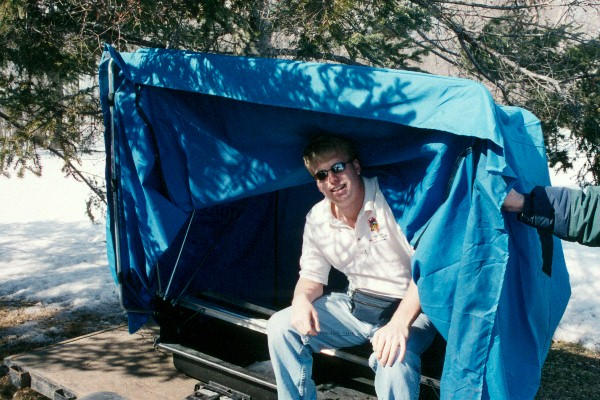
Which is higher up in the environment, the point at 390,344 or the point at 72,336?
the point at 390,344

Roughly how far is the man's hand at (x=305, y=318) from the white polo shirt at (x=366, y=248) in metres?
0.21

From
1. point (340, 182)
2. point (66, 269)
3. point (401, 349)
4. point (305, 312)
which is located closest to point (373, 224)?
point (340, 182)

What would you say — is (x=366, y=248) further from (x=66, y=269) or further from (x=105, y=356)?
(x=66, y=269)

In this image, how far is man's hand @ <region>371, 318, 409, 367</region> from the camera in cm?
252

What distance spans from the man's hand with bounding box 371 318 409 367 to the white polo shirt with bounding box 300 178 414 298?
35cm

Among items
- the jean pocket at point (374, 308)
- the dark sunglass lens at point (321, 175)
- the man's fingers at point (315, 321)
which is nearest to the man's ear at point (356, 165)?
the dark sunglass lens at point (321, 175)

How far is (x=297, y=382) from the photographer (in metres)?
2.83

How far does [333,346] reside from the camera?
296 cm

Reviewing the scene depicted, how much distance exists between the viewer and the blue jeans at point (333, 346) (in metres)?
2.54

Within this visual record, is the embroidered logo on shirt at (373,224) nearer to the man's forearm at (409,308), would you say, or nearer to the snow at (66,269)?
the man's forearm at (409,308)

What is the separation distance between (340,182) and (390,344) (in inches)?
31.8

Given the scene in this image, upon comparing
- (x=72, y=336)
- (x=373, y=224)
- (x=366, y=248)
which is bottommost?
(x=72, y=336)

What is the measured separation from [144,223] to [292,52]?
2.12 metres

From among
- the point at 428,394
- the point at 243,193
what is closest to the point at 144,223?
the point at 243,193
